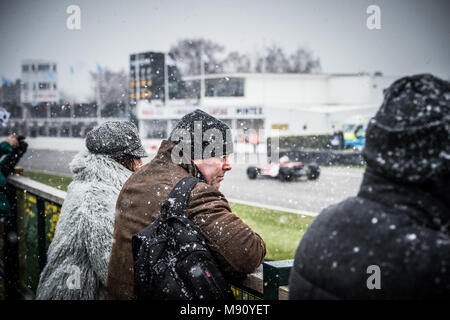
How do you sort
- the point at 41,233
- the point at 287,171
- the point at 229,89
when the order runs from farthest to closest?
the point at 229,89, the point at 287,171, the point at 41,233

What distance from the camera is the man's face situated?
7.18 feet

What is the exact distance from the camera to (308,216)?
9672 millimetres

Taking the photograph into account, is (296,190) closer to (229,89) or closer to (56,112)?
(229,89)

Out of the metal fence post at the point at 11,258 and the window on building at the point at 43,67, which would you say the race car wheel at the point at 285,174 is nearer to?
the metal fence post at the point at 11,258

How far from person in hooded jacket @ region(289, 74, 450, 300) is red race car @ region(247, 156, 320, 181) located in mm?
16028

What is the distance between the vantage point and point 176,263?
5.53 ft

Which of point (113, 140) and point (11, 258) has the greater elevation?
point (113, 140)

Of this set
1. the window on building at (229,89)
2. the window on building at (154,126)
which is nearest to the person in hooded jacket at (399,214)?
the window on building at (229,89)

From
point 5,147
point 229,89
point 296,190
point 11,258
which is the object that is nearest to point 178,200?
point 5,147

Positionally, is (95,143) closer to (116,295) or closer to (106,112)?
(116,295)

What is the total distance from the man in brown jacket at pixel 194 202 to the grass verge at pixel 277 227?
4.30 meters

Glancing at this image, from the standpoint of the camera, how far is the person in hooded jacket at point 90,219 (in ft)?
8.45

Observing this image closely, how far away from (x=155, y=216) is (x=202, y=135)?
48 centimetres
